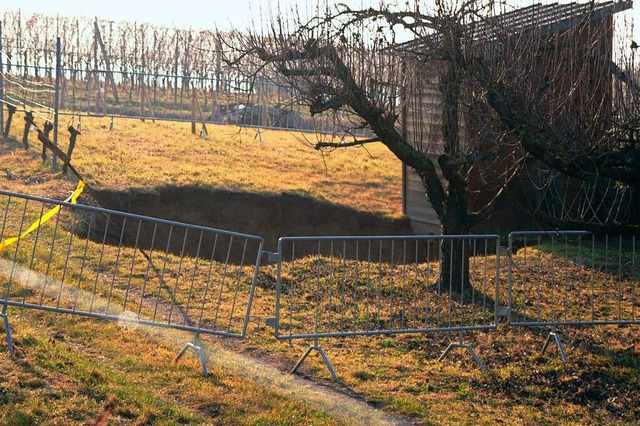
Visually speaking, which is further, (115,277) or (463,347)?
(115,277)

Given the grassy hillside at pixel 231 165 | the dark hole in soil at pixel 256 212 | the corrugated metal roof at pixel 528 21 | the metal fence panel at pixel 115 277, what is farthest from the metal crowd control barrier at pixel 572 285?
the grassy hillside at pixel 231 165

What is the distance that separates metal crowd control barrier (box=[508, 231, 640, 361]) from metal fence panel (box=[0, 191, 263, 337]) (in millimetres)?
3322

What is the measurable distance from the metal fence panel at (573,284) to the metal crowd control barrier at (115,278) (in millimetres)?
3398

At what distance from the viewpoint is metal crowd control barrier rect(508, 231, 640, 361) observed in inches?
424

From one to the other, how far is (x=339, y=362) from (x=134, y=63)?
108 ft

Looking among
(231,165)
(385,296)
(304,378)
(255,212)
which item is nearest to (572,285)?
(385,296)

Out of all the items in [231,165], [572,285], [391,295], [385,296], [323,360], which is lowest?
[323,360]

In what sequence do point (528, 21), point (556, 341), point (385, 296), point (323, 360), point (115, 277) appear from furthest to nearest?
point (385, 296)
point (115, 277)
point (528, 21)
point (556, 341)
point (323, 360)

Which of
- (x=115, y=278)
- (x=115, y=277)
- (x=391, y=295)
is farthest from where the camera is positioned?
(x=115, y=277)

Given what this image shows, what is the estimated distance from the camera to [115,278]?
480 inches

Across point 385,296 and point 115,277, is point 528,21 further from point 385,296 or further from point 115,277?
point 115,277

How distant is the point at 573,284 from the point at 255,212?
765 cm

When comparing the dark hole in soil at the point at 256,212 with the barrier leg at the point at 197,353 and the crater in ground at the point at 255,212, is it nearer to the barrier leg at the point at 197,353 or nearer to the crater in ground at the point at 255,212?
the crater in ground at the point at 255,212

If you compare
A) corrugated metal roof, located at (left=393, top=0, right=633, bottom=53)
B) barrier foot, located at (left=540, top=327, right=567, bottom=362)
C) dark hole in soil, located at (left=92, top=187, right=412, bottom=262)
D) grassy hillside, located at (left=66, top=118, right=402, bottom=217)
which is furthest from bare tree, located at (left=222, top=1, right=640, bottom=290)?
dark hole in soil, located at (left=92, top=187, right=412, bottom=262)
